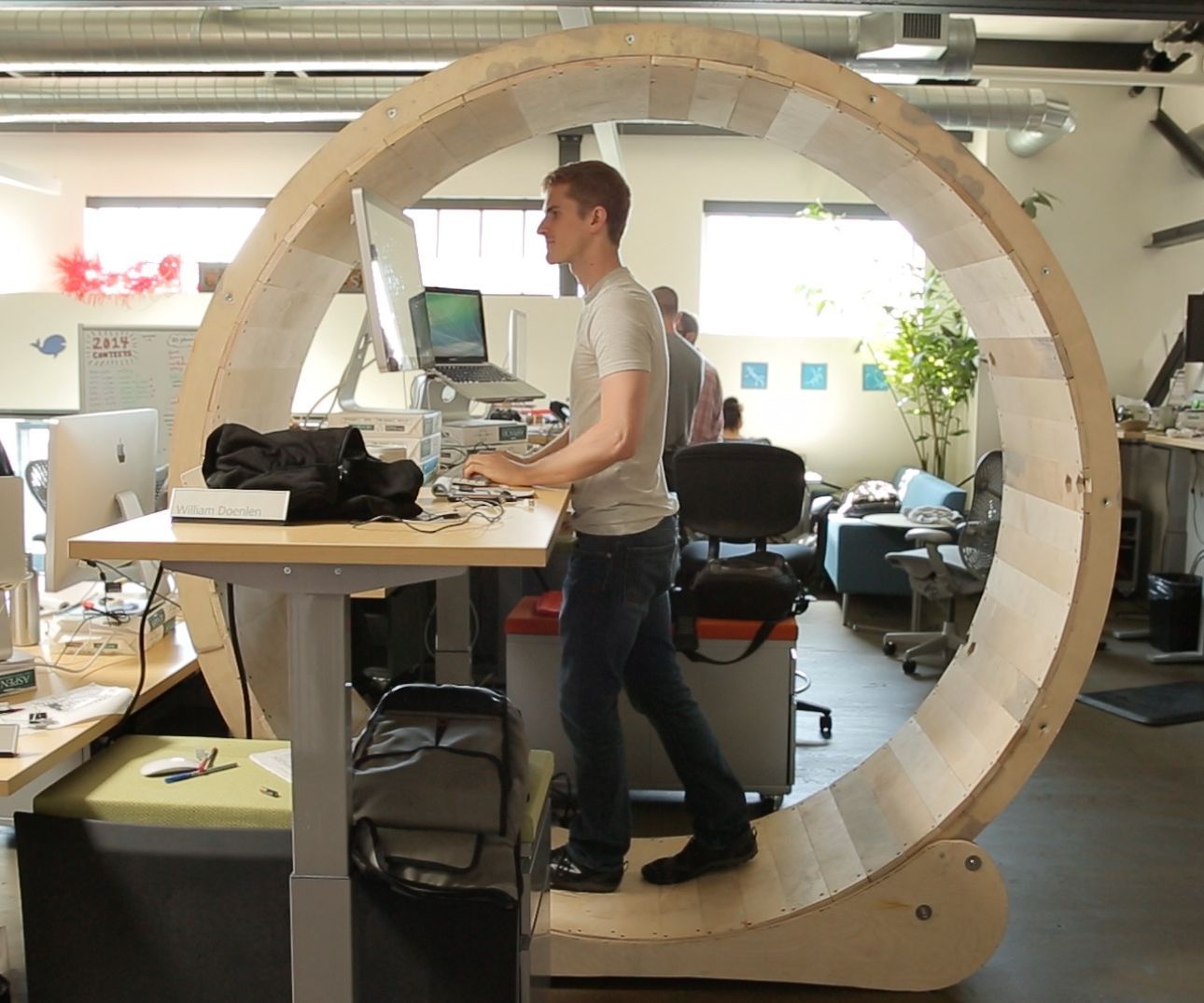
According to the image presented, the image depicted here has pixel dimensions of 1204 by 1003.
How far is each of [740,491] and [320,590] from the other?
235 cm

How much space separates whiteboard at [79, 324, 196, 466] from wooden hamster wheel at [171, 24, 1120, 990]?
3.33 meters

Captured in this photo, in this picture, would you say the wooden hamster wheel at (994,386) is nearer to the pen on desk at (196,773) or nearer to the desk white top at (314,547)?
the pen on desk at (196,773)

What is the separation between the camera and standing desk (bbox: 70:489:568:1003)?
1.51 metres

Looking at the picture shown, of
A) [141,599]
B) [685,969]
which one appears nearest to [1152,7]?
A: [685,969]

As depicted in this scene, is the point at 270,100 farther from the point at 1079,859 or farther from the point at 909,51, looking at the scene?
the point at 1079,859

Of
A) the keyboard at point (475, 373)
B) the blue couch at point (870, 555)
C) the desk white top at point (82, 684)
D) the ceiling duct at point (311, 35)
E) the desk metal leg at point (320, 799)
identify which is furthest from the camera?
the blue couch at point (870, 555)

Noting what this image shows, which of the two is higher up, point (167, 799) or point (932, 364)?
point (932, 364)

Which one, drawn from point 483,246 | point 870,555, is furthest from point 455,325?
point 483,246

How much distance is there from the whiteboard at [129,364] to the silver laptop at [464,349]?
187cm

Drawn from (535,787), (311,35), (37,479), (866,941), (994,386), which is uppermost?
(311,35)

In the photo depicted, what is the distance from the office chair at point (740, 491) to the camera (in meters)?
3.71

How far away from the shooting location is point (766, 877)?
2.70 meters

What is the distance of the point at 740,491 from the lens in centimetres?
376

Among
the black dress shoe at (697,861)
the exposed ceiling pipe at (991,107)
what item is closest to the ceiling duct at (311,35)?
the exposed ceiling pipe at (991,107)
